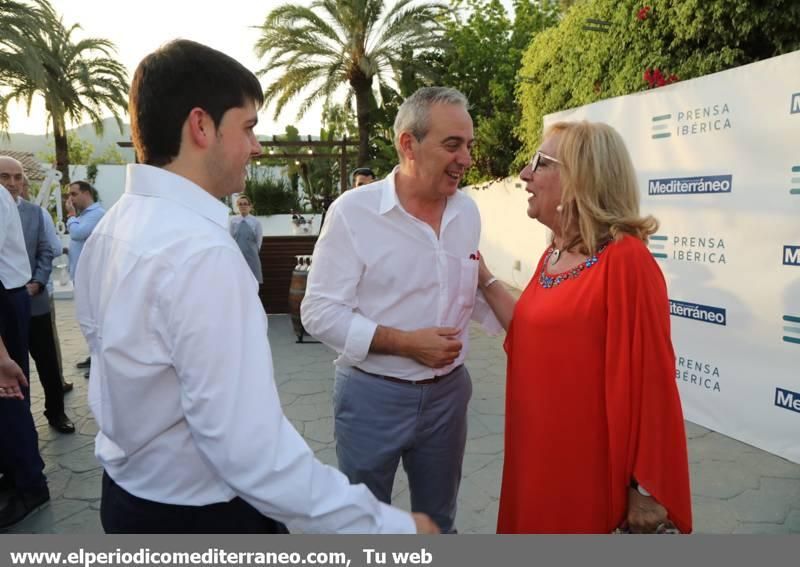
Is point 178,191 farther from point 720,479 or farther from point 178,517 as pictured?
point 720,479

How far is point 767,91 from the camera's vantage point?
3.61 meters

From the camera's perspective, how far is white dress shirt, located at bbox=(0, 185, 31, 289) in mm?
3188

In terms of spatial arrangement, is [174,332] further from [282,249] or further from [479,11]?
[479,11]

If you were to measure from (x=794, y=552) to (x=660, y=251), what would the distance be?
10.5 feet

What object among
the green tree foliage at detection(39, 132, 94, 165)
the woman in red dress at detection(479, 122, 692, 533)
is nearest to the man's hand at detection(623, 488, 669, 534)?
the woman in red dress at detection(479, 122, 692, 533)

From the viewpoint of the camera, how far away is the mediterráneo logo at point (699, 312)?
400 centimetres

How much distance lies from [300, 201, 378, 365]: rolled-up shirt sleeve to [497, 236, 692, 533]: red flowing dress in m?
0.55

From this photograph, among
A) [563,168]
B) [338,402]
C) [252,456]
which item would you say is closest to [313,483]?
[252,456]

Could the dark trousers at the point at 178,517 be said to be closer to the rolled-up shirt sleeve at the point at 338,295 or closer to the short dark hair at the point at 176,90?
the short dark hair at the point at 176,90

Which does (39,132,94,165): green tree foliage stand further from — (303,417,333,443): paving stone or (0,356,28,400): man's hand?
(0,356,28,400): man's hand

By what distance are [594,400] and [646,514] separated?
33 centimetres

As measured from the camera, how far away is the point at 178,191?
1.03 metres

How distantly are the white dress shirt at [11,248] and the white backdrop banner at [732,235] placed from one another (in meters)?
4.49

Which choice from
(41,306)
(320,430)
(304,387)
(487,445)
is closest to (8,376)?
(41,306)
